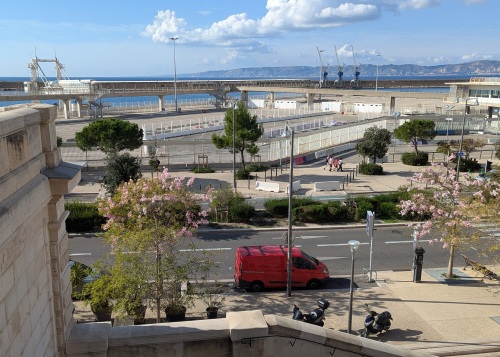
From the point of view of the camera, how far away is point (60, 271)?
23.7 ft

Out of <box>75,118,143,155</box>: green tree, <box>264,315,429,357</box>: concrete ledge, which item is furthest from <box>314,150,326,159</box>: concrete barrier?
<box>264,315,429,357</box>: concrete ledge

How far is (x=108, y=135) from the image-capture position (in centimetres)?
3125

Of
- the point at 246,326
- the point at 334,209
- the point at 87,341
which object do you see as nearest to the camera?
the point at 87,341

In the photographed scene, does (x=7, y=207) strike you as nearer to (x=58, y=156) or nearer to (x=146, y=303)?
(x=58, y=156)

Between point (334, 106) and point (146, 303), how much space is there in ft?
243

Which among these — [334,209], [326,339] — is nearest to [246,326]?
[326,339]

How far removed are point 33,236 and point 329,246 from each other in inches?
606

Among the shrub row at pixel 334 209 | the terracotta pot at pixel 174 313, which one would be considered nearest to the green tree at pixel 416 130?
the shrub row at pixel 334 209

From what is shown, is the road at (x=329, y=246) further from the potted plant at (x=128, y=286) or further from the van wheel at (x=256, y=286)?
the potted plant at (x=128, y=286)

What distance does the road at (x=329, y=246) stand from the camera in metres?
18.2

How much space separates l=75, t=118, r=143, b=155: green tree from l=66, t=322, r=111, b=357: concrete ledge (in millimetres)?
24617

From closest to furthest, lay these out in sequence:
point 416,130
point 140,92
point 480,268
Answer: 1. point 480,268
2. point 416,130
3. point 140,92

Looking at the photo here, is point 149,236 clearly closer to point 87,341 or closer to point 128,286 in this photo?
point 128,286

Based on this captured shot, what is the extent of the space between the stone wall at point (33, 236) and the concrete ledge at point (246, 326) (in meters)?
2.72
